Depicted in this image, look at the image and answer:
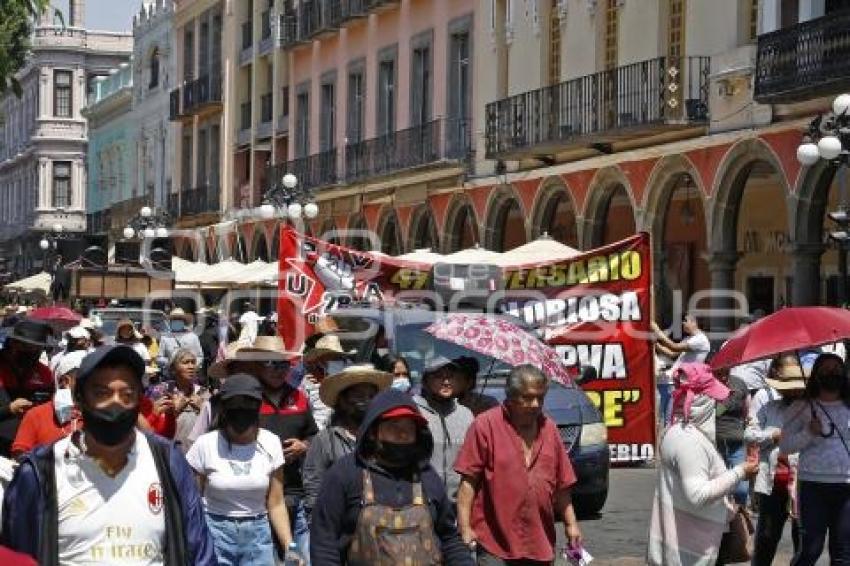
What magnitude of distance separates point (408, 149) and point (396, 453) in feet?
103

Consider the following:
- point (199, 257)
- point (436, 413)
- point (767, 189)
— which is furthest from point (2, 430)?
point (199, 257)

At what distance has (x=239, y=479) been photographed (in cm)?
900

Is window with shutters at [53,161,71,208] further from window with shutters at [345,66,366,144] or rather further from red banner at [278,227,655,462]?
red banner at [278,227,655,462]

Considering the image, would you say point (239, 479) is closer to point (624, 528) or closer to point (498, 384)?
point (624, 528)

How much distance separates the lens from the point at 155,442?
588 cm

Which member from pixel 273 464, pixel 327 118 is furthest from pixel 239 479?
pixel 327 118

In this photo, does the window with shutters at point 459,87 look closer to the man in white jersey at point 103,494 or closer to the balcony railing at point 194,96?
the balcony railing at point 194,96

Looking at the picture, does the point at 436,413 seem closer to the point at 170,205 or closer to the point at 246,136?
the point at 246,136

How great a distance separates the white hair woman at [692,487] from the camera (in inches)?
351

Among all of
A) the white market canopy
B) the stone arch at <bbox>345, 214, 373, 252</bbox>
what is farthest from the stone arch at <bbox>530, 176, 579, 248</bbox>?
the white market canopy

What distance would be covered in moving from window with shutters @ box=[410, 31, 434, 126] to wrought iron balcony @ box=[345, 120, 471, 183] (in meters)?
0.49

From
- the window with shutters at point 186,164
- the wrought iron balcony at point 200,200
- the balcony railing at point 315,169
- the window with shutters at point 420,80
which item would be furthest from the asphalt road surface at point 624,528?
the window with shutters at point 186,164

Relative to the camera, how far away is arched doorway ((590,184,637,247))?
30812mm

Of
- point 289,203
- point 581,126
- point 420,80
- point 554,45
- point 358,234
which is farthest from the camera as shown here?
point 358,234
